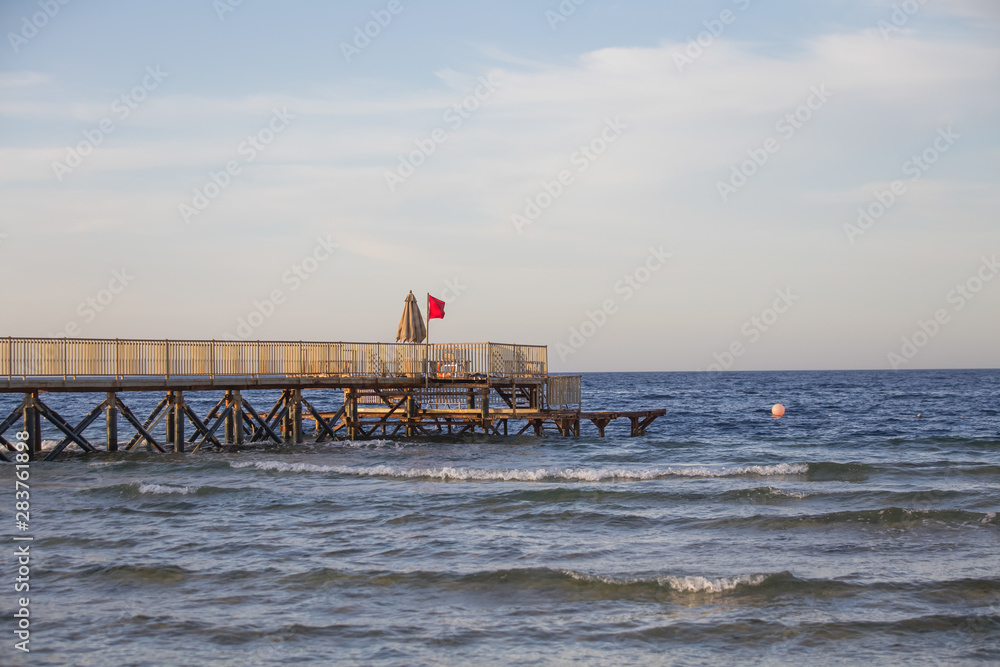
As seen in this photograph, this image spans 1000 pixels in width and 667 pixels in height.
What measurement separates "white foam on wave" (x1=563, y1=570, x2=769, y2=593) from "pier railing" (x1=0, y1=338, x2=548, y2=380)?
61.7ft

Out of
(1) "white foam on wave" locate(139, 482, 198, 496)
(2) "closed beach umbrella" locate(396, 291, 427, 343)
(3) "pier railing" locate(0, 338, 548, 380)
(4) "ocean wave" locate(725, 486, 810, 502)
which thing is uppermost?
(2) "closed beach umbrella" locate(396, 291, 427, 343)

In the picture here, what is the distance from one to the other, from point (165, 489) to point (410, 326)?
1388 centimetres

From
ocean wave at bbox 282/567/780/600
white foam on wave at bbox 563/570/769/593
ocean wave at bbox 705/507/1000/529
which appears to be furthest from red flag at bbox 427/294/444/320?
white foam on wave at bbox 563/570/769/593

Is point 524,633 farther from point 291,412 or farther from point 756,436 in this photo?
point 756,436

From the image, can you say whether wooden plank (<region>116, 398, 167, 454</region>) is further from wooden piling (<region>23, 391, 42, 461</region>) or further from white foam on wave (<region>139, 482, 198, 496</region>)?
white foam on wave (<region>139, 482, 198, 496</region>)

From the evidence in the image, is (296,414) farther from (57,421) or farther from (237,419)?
(57,421)

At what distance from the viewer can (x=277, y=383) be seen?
30.5 m

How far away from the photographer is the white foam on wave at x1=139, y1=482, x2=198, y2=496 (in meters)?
21.3

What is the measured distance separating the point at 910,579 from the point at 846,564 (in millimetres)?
1154

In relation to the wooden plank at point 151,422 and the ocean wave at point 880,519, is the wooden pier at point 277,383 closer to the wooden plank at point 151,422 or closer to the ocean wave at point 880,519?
the wooden plank at point 151,422

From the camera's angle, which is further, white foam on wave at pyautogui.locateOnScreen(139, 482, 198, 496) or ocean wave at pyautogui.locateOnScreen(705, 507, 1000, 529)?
white foam on wave at pyautogui.locateOnScreen(139, 482, 198, 496)

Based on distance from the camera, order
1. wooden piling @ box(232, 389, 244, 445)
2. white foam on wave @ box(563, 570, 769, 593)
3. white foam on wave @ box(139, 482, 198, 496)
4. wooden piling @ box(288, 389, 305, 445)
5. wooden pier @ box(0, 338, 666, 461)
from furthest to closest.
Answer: wooden piling @ box(288, 389, 305, 445), wooden piling @ box(232, 389, 244, 445), wooden pier @ box(0, 338, 666, 461), white foam on wave @ box(139, 482, 198, 496), white foam on wave @ box(563, 570, 769, 593)

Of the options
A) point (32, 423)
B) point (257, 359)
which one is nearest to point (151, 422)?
point (32, 423)

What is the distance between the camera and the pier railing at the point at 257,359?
26.0 meters
